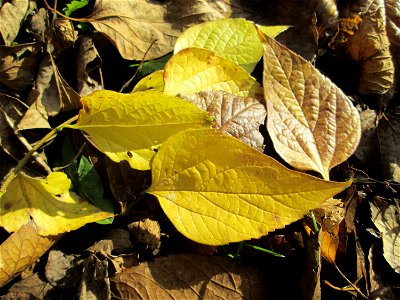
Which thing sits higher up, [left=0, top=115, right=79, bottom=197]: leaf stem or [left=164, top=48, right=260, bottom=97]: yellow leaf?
[left=164, top=48, right=260, bottom=97]: yellow leaf

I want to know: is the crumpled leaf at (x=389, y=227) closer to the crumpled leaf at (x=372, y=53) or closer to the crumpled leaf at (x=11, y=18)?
the crumpled leaf at (x=372, y=53)

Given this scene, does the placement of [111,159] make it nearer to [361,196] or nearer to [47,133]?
[47,133]

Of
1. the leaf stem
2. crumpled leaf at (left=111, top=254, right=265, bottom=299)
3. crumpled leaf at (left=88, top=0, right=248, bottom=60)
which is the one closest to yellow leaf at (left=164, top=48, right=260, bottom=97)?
crumpled leaf at (left=88, top=0, right=248, bottom=60)

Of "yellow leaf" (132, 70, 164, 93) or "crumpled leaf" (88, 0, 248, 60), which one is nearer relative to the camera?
"yellow leaf" (132, 70, 164, 93)

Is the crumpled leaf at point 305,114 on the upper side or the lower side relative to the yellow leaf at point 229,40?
lower

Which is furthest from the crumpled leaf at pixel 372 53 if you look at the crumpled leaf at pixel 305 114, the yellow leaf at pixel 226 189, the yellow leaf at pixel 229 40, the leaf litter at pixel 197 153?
the yellow leaf at pixel 226 189

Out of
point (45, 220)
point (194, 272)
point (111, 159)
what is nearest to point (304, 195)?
point (194, 272)

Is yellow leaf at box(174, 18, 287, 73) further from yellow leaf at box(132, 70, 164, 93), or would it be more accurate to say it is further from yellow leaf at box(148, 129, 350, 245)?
yellow leaf at box(148, 129, 350, 245)
